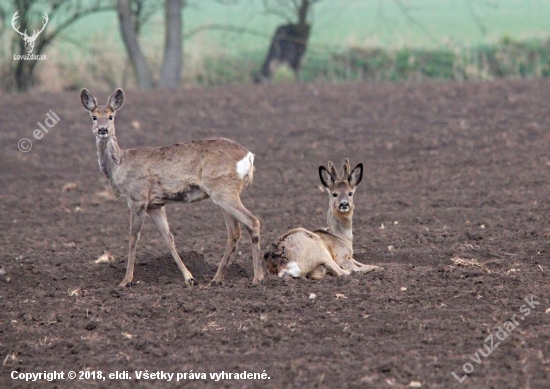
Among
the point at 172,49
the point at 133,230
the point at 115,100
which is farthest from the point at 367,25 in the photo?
the point at 133,230

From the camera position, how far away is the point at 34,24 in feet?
75.4

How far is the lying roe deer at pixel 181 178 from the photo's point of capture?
840cm

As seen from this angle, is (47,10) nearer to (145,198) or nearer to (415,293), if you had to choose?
(145,198)

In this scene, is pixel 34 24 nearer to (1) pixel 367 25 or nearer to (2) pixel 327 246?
(2) pixel 327 246

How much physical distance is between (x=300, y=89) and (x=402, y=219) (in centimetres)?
867

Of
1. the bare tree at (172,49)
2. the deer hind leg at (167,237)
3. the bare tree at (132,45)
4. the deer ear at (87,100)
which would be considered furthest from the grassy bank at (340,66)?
the deer hind leg at (167,237)

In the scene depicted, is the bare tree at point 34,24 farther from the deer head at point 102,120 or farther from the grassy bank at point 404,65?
the deer head at point 102,120

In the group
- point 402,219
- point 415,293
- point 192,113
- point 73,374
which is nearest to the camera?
point 73,374

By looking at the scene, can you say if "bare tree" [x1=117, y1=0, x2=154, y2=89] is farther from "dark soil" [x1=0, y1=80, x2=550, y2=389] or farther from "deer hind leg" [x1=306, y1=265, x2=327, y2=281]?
"deer hind leg" [x1=306, y1=265, x2=327, y2=281]

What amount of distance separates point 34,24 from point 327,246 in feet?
53.7

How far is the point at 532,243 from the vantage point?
9344 mm

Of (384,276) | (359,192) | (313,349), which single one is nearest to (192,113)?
(359,192)

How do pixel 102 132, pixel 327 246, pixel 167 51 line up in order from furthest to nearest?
pixel 167 51 < pixel 327 246 < pixel 102 132

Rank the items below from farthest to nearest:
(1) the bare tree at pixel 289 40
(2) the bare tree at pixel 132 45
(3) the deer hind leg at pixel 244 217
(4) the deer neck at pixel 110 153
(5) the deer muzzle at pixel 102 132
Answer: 1. (1) the bare tree at pixel 289 40
2. (2) the bare tree at pixel 132 45
3. (4) the deer neck at pixel 110 153
4. (5) the deer muzzle at pixel 102 132
5. (3) the deer hind leg at pixel 244 217
